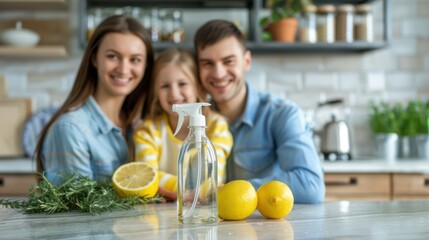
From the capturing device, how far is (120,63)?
2117 mm

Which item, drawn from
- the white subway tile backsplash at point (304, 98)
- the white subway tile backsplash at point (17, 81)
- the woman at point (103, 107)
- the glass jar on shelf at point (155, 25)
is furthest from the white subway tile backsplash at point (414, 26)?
the white subway tile backsplash at point (17, 81)

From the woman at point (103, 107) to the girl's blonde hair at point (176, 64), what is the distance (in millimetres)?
53

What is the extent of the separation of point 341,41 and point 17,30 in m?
1.94

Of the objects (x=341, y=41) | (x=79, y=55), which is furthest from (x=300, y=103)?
(x=79, y=55)

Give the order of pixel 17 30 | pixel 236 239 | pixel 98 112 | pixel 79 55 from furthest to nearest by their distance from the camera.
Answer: pixel 79 55 → pixel 17 30 → pixel 98 112 → pixel 236 239

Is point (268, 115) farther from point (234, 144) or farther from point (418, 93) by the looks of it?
point (418, 93)

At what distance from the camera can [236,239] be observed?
108 cm

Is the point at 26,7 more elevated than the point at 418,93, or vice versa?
the point at 26,7

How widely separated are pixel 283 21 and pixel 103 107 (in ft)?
5.45

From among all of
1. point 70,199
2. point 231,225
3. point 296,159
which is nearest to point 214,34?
point 296,159

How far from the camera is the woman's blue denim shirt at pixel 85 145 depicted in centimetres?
196

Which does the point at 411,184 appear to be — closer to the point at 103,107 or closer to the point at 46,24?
the point at 103,107

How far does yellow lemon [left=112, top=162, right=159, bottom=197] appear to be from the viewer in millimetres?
1570

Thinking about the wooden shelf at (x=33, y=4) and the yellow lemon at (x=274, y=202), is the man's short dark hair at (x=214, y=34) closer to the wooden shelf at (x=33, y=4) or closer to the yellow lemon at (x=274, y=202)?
the yellow lemon at (x=274, y=202)
